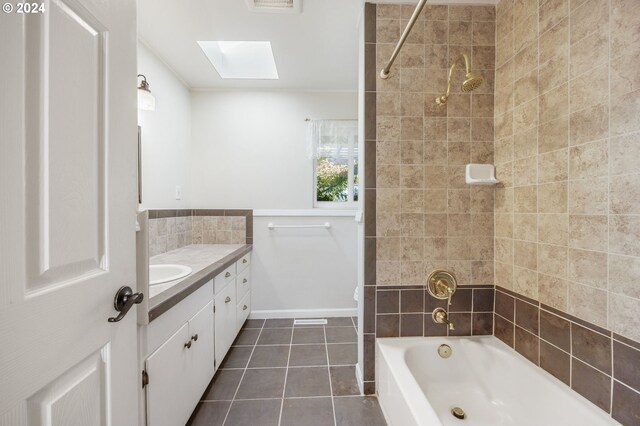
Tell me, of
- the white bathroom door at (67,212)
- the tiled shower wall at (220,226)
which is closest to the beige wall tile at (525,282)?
the white bathroom door at (67,212)

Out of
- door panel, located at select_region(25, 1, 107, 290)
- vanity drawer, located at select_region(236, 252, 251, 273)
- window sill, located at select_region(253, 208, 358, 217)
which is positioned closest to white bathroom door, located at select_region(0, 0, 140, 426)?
door panel, located at select_region(25, 1, 107, 290)

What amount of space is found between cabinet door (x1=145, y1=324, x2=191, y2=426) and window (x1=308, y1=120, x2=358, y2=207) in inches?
72.4

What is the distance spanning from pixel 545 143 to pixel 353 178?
171 cm

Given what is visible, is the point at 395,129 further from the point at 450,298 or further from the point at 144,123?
the point at 144,123

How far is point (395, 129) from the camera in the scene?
153 cm

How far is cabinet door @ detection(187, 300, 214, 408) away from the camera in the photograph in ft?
4.43

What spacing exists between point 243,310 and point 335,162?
5.75ft

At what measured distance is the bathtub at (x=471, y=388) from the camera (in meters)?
1.05

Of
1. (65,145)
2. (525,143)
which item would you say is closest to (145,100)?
(65,145)

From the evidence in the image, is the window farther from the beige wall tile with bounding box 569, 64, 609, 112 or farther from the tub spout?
the beige wall tile with bounding box 569, 64, 609, 112

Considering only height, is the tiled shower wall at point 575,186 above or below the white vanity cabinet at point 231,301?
above

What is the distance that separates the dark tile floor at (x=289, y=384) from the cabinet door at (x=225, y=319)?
0.17 m

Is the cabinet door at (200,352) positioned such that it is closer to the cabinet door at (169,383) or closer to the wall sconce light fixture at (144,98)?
the cabinet door at (169,383)

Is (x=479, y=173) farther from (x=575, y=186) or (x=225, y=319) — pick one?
(x=225, y=319)
